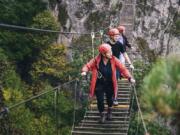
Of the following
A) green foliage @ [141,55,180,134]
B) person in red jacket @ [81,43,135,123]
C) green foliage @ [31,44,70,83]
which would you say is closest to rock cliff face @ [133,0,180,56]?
green foliage @ [31,44,70,83]

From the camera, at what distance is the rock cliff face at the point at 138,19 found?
51.3 feet

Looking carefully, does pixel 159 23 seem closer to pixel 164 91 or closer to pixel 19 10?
pixel 19 10

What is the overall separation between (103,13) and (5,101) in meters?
5.12

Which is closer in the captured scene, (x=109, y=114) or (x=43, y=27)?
(x=109, y=114)

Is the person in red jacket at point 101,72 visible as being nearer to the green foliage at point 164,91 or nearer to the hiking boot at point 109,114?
the hiking boot at point 109,114

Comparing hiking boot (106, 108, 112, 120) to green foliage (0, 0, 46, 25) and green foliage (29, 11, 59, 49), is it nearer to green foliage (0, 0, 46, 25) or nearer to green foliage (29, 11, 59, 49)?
green foliage (0, 0, 46, 25)

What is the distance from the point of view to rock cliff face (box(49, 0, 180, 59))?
15.6 metres

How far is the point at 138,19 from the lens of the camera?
15609 mm

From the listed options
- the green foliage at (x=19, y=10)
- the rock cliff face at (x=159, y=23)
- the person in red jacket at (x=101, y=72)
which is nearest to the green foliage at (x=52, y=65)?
the green foliage at (x=19, y=10)

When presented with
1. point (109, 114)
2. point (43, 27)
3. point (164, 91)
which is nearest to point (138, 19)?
point (43, 27)

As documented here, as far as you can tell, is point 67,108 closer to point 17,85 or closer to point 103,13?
point 17,85

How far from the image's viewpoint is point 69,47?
1563 cm

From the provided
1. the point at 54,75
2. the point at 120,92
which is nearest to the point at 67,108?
the point at 54,75

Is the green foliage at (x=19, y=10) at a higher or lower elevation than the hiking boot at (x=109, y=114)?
higher
